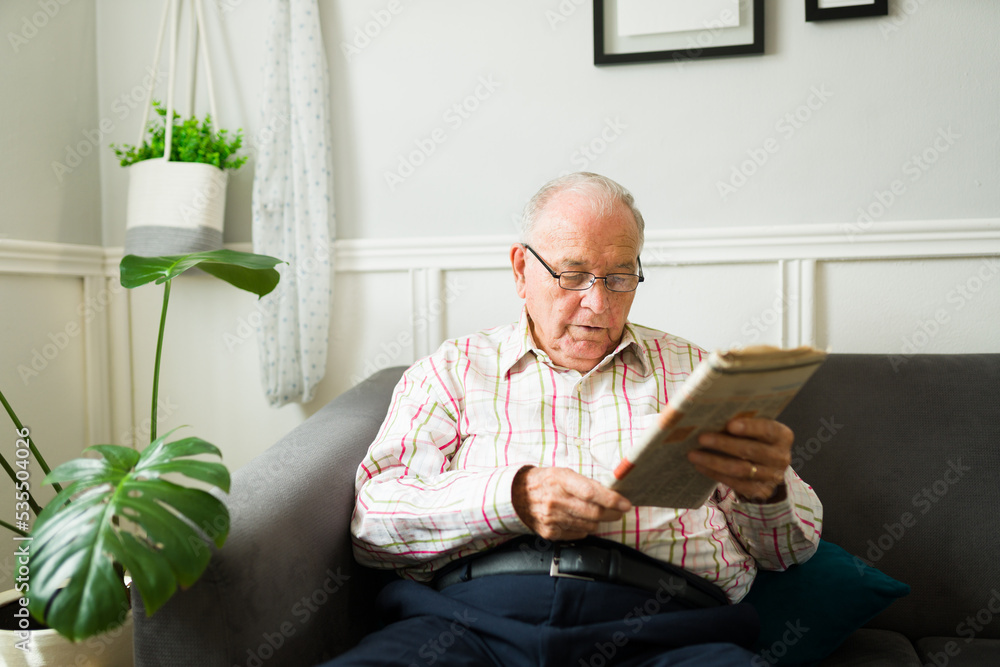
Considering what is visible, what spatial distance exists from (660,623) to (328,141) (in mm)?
1465

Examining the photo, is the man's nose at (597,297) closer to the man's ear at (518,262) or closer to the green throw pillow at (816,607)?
the man's ear at (518,262)

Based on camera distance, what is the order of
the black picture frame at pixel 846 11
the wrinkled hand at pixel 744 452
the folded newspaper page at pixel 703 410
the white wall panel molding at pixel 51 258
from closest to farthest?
the folded newspaper page at pixel 703 410 < the wrinkled hand at pixel 744 452 < the black picture frame at pixel 846 11 < the white wall panel molding at pixel 51 258

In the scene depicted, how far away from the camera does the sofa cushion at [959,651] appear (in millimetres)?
1200

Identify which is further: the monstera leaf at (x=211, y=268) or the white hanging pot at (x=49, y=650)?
the monstera leaf at (x=211, y=268)

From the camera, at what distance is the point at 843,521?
1.44 metres

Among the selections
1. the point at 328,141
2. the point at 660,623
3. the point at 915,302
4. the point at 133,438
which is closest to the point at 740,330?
the point at 915,302

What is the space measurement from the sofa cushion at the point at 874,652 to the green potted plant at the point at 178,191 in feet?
5.57

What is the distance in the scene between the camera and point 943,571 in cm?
138

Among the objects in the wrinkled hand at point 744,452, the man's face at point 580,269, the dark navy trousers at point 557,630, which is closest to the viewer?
the wrinkled hand at point 744,452

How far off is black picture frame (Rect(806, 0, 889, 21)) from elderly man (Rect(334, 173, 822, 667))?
79 centimetres

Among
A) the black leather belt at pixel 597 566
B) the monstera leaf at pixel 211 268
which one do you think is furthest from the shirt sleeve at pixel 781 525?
the monstera leaf at pixel 211 268

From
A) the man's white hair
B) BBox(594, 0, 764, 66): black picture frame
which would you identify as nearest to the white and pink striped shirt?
the man's white hair

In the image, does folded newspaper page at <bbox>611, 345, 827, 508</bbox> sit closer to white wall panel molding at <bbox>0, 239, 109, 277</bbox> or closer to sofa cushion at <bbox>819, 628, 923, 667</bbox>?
sofa cushion at <bbox>819, 628, 923, 667</bbox>

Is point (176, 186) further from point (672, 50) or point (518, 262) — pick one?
point (672, 50)
